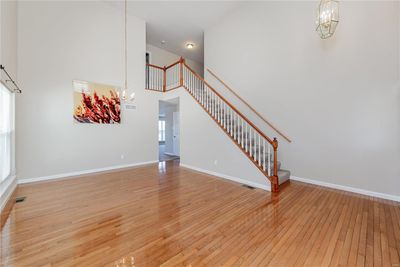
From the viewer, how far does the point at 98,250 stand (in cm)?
195

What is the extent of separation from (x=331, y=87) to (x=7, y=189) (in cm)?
703

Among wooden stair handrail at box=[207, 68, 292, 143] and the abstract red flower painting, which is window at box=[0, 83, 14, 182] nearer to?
the abstract red flower painting

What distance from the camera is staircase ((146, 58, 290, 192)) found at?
13.2 ft

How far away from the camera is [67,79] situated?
4871 mm

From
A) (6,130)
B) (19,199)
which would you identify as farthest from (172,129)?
(19,199)

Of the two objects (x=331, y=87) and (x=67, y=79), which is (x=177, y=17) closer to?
(x=67, y=79)

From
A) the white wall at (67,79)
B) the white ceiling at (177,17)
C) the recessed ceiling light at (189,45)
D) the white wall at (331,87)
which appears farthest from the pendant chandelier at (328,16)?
the recessed ceiling light at (189,45)

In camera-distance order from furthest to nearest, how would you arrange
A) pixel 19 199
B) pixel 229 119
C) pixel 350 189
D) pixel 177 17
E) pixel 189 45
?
pixel 189 45 → pixel 177 17 → pixel 229 119 → pixel 350 189 → pixel 19 199

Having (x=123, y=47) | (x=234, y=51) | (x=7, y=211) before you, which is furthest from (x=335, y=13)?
(x=7, y=211)

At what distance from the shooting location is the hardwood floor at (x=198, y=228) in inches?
73.4

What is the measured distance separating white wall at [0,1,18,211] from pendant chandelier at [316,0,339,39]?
593 cm

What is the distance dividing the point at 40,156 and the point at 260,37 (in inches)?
270

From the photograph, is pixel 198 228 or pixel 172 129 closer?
pixel 198 228

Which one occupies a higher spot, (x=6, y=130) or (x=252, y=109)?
(x=252, y=109)
